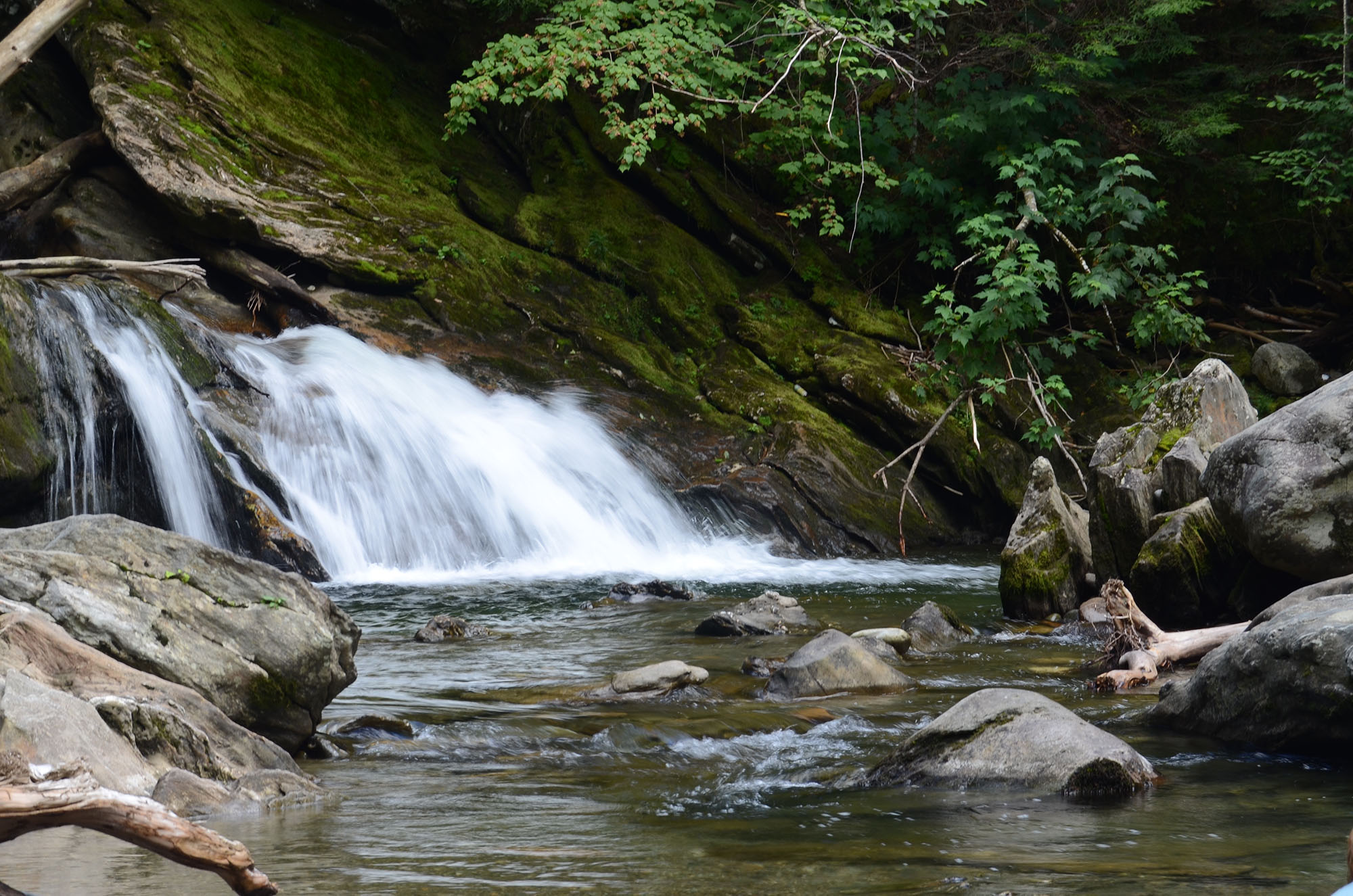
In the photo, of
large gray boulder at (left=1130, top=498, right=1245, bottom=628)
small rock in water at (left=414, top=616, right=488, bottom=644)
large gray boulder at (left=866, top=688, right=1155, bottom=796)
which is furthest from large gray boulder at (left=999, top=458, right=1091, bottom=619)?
large gray boulder at (left=866, top=688, right=1155, bottom=796)

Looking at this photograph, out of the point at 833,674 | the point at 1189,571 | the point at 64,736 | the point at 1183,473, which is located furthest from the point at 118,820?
the point at 1183,473

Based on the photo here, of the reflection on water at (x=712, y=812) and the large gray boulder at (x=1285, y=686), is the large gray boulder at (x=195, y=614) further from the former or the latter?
the large gray boulder at (x=1285, y=686)

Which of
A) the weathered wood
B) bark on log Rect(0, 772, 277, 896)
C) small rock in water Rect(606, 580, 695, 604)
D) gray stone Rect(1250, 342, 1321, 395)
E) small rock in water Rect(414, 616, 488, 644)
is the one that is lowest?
small rock in water Rect(606, 580, 695, 604)

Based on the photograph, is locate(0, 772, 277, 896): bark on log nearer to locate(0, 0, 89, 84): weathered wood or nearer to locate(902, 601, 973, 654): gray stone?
locate(902, 601, 973, 654): gray stone

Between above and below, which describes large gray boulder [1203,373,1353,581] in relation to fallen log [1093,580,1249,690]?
above

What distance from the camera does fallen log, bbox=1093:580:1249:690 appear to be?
6773 millimetres

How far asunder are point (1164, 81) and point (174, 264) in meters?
13.8

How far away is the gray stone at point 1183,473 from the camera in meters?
8.59

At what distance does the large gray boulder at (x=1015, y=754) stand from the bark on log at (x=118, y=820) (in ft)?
9.52

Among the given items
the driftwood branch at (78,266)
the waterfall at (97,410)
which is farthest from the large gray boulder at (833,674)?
the driftwood branch at (78,266)

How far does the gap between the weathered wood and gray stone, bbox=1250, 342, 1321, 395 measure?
14.9 m

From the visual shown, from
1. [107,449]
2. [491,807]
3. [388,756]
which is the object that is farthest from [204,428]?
[491,807]

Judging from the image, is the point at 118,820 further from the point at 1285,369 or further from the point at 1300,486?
the point at 1285,369

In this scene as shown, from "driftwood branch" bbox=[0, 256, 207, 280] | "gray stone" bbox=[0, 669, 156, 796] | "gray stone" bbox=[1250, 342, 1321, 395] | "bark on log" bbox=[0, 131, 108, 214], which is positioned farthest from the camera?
"gray stone" bbox=[1250, 342, 1321, 395]
